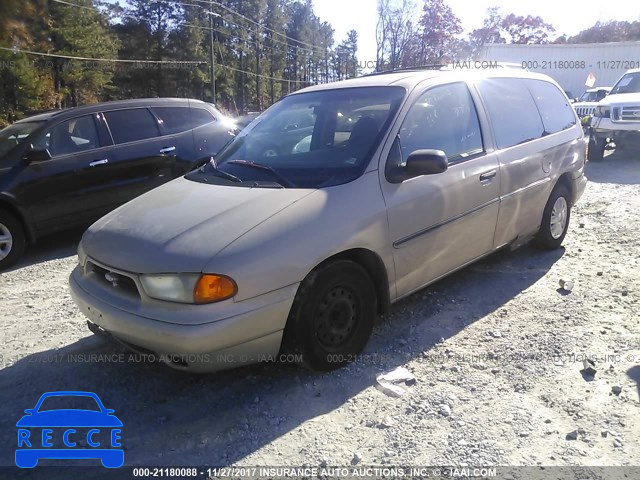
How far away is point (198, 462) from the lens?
255cm

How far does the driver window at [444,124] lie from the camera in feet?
12.0

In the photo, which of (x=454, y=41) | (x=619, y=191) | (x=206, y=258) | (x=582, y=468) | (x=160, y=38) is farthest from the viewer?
(x=454, y=41)

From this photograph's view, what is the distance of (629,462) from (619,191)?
7.26 m

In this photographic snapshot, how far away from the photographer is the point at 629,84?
42.9 ft

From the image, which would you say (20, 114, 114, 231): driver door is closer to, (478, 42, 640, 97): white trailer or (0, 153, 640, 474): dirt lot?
(0, 153, 640, 474): dirt lot

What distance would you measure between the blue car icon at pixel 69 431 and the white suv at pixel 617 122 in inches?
474

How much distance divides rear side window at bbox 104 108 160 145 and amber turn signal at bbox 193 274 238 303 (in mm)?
4683

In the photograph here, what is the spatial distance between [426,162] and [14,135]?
5.21 meters

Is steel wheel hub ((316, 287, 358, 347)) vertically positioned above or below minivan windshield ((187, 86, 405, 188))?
below

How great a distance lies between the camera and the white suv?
1127 cm

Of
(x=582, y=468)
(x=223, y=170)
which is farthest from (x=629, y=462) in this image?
(x=223, y=170)

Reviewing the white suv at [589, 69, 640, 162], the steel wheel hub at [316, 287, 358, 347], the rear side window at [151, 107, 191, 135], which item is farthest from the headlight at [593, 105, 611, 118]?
the steel wheel hub at [316, 287, 358, 347]

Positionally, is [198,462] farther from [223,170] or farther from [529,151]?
[529,151]

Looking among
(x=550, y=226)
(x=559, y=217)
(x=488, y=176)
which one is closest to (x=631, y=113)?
(x=559, y=217)
